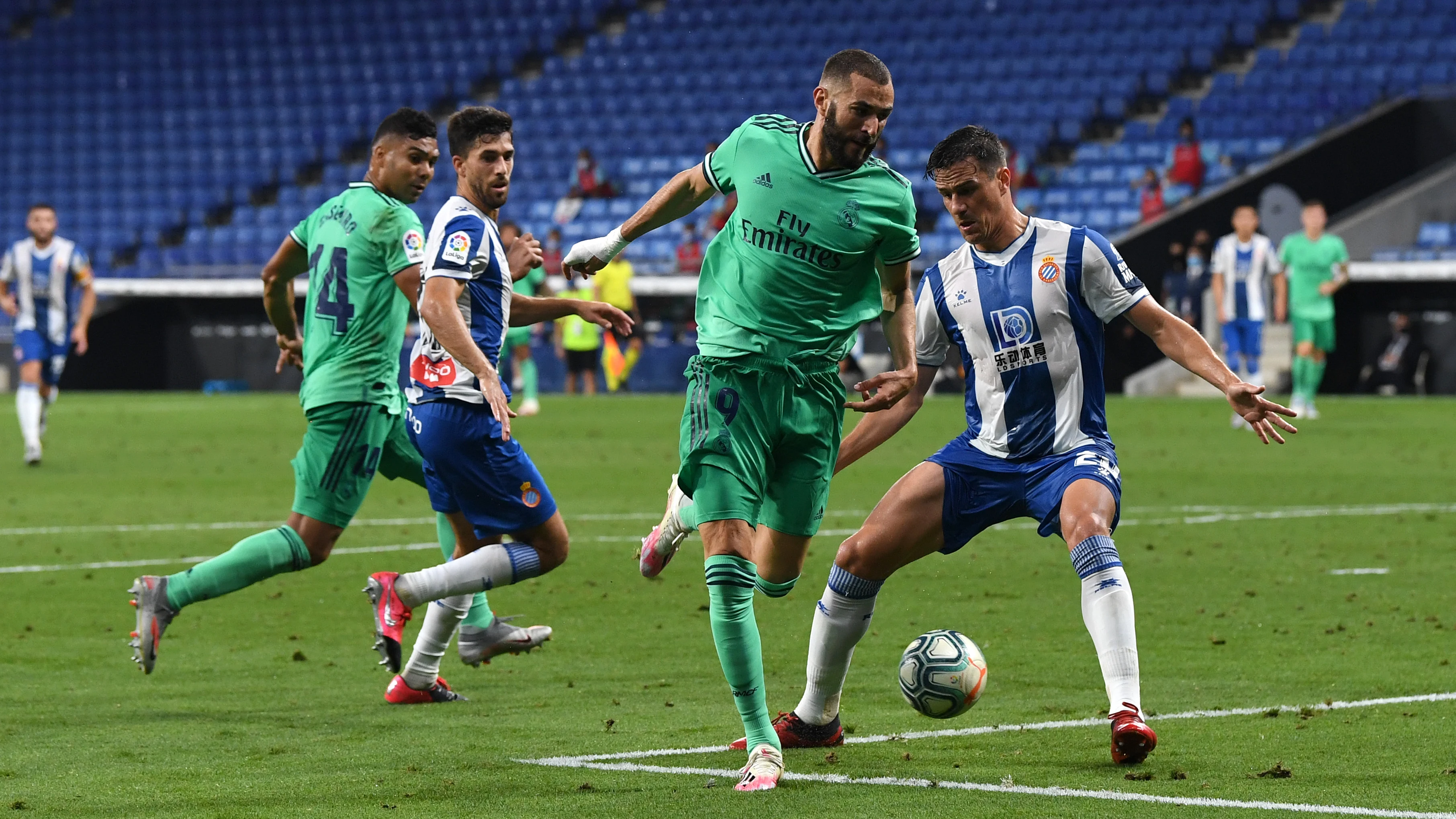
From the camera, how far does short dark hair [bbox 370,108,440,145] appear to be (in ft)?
24.2

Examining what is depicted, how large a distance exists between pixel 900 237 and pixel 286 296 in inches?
135

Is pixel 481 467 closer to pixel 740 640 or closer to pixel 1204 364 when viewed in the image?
pixel 740 640

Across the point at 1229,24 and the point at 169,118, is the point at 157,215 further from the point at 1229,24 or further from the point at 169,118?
the point at 1229,24

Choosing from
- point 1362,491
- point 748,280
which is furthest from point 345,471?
point 1362,491

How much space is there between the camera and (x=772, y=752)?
526 centimetres

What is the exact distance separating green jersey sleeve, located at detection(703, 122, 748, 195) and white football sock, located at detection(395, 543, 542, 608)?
1723 mm

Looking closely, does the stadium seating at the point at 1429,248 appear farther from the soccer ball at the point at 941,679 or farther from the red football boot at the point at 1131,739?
the red football boot at the point at 1131,739

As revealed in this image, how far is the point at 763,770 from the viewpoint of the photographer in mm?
5180

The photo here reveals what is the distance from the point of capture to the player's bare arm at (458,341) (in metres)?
6.33

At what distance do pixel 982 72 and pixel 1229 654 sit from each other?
2764 cm

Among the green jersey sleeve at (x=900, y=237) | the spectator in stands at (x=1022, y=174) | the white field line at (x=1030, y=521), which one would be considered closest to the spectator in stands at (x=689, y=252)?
the spectator in stands at (x=1022, y=174)

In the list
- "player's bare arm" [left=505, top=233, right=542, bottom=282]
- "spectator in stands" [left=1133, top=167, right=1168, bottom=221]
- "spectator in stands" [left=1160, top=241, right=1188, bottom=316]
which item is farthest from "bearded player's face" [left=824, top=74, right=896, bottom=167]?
"spectator in stands" [left=1133, top=167, right=1168, bottom=221]

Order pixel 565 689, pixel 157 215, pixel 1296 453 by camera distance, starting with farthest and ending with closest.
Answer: pixel 157 215 → pixel 1296 453 → pixel 565 689

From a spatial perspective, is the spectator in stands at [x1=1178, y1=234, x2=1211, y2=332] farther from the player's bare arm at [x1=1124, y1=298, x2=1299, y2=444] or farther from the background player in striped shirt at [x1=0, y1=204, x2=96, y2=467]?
the player's bare arm at [x1=1124, y1=298, x2=1299, y2=444]
